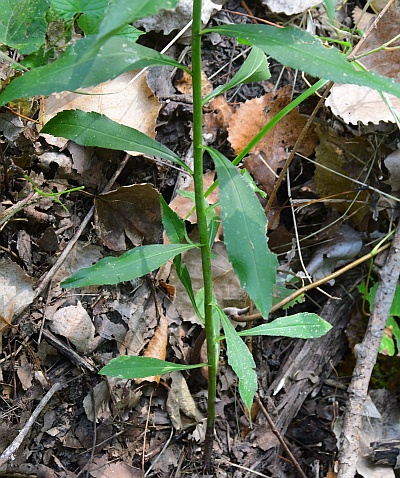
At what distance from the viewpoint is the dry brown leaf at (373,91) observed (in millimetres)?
1790

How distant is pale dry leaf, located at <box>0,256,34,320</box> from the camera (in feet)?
4.68

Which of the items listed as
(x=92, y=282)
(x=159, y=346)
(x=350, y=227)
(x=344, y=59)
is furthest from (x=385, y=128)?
(x=92, y=282)

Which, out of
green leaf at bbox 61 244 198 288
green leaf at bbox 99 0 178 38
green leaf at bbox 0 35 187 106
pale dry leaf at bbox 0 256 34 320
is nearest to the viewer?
green leaf at bbox 99 0 178 38

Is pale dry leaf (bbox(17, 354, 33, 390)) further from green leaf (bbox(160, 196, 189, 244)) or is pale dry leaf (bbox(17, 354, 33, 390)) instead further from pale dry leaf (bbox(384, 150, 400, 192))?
pale dry leaf (bbox(384, 150, 400, 192))

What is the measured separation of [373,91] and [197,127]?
109cm

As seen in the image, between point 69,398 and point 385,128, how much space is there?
5.00 feet

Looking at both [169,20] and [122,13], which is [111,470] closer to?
[122,13]

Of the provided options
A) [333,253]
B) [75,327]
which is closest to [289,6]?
[333,253]

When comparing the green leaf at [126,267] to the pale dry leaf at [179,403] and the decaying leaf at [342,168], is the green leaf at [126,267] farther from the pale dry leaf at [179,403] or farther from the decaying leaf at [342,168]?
the decaying leaf at [342,168]

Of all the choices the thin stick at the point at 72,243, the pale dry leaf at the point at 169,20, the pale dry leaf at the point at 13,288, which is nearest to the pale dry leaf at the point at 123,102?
the thin stick at the point at 72,243

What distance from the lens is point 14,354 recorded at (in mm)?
1438

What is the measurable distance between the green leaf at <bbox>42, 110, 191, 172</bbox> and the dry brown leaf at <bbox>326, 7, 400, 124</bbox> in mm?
928

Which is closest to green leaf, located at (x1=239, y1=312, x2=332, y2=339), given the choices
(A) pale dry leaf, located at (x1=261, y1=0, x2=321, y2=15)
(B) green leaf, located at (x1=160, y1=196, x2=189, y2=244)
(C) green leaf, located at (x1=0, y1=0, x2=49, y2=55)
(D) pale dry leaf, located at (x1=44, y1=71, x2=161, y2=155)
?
(B) green leaf, located at (x1=160, y1=196, x2=189, y2=244)

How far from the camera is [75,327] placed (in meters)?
1.50
